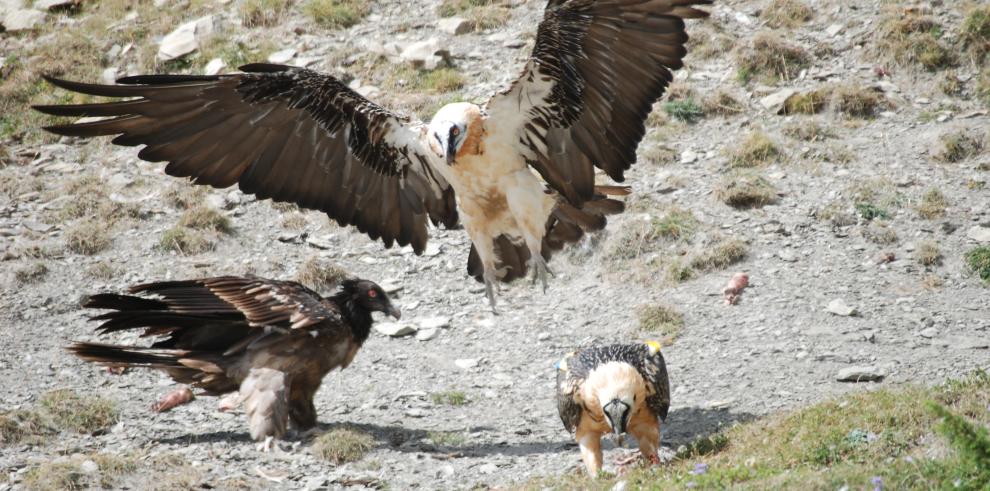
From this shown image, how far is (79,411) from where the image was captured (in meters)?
8.18

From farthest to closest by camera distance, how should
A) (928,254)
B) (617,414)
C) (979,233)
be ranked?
(979,233) < (928,254) < (617,414)

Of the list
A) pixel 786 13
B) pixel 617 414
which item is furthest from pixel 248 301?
pixel 786 13

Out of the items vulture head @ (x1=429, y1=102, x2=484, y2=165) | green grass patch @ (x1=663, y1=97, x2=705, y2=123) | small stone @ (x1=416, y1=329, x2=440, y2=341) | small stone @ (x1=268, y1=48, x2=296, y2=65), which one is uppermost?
vulture head @ (x1=429, y1=102, x2=484, y2=165)

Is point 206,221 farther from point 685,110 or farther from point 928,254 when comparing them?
point 928,254

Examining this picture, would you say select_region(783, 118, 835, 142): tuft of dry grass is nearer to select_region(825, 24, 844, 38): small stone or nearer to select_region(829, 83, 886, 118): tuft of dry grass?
select_region(829, 83, 886, 118): tuft of dry grass

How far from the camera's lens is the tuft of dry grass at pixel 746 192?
10703 mm

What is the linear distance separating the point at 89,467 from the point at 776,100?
8.04m

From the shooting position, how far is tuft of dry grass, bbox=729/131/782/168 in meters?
11.3

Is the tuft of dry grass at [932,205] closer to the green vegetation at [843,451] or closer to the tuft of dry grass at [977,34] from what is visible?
the tuft of dry grass at [977,34]

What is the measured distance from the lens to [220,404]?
8.55 m

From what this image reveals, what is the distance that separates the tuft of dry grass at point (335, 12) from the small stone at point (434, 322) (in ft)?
19.6

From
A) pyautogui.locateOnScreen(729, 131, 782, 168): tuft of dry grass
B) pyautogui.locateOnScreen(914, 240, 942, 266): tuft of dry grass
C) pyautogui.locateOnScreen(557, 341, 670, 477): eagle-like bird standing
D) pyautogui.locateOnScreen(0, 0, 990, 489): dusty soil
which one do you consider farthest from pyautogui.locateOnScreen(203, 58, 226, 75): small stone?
pyautogui.locateOnScreen(914, 240, 942, 266): tuft of dry grass

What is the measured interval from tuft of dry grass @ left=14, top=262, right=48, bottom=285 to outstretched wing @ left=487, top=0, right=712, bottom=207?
5.51 metres

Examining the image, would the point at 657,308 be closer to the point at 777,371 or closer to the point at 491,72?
the point at 777,371
